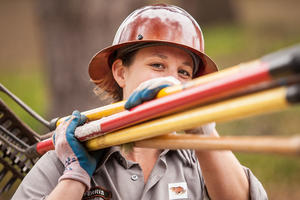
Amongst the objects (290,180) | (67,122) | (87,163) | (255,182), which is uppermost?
(67,122)

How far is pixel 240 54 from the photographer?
11648 mm

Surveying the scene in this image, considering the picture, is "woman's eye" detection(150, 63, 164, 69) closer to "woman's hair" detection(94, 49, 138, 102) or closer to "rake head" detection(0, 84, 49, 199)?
"woman's hair" detection(94, 49, 138, 102)

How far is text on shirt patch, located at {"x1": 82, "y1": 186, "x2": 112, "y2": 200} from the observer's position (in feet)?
8.10

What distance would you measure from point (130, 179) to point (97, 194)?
0.19m

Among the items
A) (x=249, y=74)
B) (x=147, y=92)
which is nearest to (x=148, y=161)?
(x=147, y=92)

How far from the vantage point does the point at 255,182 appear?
270 centimetres

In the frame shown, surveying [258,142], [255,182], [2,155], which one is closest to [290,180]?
[255,182]

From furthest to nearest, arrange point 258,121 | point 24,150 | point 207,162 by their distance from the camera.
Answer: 1. point 258,121
2. point 24,150
3. point 207,162

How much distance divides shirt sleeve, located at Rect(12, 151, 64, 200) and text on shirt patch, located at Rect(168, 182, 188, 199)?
547 mm

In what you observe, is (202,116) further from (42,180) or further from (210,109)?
(42,180)

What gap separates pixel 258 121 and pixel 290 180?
1.84 meters

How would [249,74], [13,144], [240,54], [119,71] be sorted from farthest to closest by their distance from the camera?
[240,54], [13,144], [119,71], [249,74]

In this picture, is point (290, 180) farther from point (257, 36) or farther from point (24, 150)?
point (257, 36)

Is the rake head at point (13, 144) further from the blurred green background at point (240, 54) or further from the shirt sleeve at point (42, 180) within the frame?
the blurred green background at point (240, 54)
